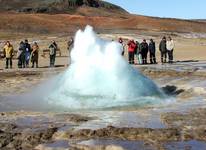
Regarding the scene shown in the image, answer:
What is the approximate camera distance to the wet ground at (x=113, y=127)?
9297mm

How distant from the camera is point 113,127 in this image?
10.5 m

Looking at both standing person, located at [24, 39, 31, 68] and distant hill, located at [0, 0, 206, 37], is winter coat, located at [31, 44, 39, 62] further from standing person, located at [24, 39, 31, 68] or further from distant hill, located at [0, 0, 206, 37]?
distant hill, located at [0, 0, 206, 37]

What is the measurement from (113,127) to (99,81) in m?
5.44

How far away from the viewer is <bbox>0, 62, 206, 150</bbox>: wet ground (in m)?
9.30

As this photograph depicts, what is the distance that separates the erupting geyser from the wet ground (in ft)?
2.95

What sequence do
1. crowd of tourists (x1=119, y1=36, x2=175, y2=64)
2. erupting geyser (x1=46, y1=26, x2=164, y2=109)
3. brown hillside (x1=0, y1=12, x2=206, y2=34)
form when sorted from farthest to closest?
brown hillside (x1=0, y1=12, x2=206, y2=34)
crowd of tourists (x1=119, y1=36, x2=175, y2=64)
erupting geyser (x1=46, y1=26, x2=164, y2=109)

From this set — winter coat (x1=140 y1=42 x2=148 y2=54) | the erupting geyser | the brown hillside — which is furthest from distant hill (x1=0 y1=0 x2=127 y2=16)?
the erupting geyser

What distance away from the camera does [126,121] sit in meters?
11.5

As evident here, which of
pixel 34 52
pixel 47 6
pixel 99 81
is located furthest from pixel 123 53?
pixel 47 6

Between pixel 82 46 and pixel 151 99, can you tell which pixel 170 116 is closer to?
pixel 151 99

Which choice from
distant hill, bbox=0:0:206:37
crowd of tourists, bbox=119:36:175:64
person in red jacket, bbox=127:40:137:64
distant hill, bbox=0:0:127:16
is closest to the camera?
crowd of tourists, bbox=119:36:175:64

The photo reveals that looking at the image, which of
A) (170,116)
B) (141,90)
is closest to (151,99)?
(141,90)

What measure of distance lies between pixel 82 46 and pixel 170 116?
5261 mm

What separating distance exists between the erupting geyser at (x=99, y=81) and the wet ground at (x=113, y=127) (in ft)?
2.95
